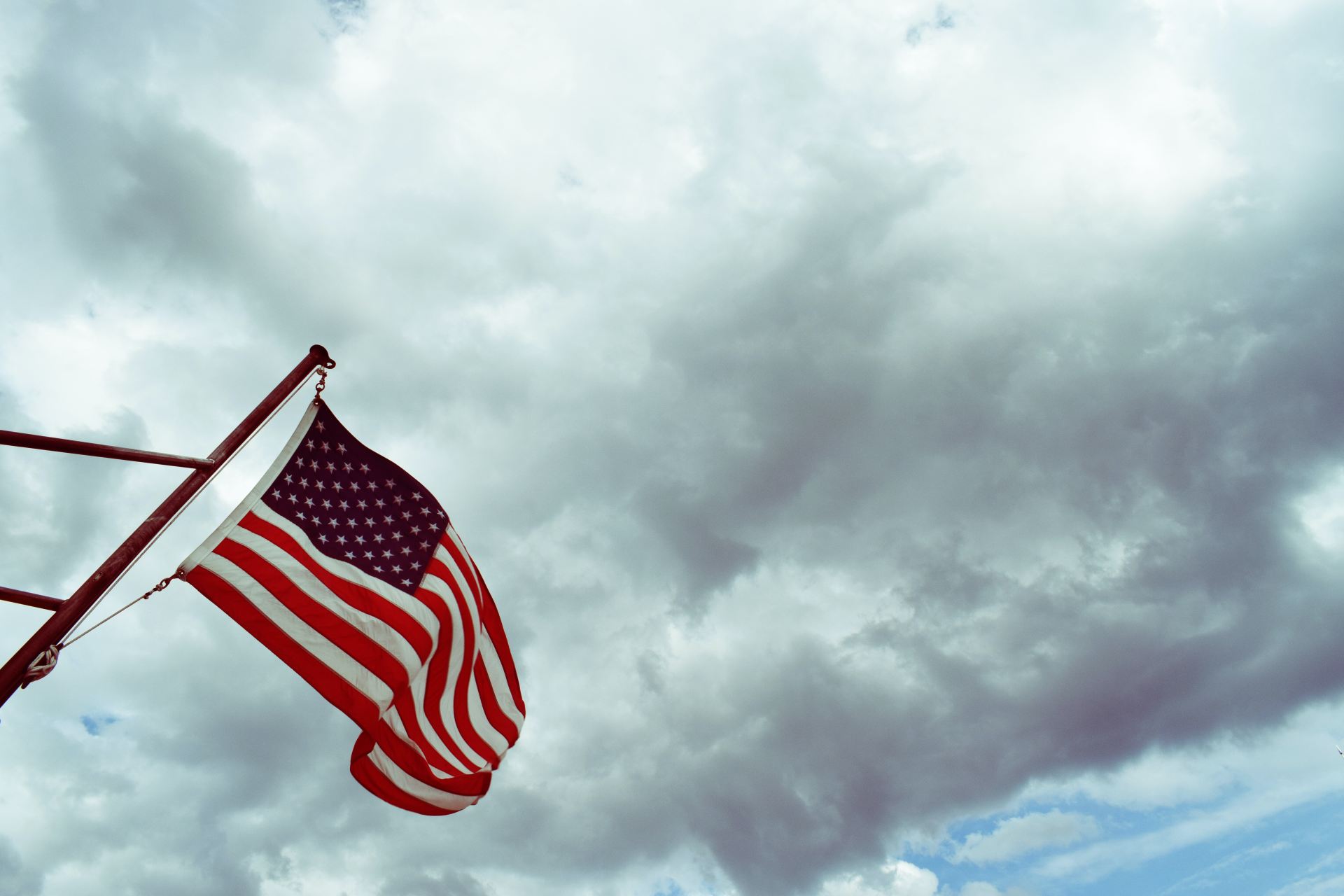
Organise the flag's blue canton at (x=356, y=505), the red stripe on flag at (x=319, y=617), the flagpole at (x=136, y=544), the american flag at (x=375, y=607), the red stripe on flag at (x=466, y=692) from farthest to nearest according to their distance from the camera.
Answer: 1. the red stripe on flag at (x=466, y=692)
2. the flag's blue canton at (x=356, y=505)
3. the american flag at (x=375, y=607)
4. the red stripe on flag at (x=319, y=617)
5. the flagpole at (x=136, y=544)

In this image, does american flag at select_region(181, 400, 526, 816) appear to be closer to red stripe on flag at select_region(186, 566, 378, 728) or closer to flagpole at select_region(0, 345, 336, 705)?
red stripe on flag at select_region(186, 566, 378, 728)

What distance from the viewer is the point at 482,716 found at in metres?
21.2

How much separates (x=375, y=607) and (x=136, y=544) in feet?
16.2

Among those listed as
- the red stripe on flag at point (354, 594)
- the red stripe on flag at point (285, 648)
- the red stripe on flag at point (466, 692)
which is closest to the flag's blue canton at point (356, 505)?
the red stripe on flag at point (354, 594)

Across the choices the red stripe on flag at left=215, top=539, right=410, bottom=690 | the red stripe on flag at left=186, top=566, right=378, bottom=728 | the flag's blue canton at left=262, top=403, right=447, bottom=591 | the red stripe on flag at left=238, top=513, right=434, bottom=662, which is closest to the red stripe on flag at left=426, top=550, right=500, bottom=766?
the flag's blue canton at left=262, top=403, right=447, bottom=591

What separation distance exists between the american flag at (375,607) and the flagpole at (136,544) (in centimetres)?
140

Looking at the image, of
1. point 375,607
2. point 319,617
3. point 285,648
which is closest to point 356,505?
point 375,607

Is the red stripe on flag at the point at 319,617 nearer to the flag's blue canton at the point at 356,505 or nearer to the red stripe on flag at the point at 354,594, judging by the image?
the red stripe on flag at the point at 354,594

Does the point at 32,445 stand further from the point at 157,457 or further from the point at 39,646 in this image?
the point at 39,646

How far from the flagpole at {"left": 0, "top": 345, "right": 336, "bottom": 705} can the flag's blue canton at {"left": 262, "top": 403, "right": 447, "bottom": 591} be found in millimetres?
1838

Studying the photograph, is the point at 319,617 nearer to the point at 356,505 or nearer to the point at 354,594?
the point at 354,594

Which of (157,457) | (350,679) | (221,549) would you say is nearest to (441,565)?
(350,679)

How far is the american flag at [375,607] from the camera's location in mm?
15992

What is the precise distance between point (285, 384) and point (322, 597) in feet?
13.3
